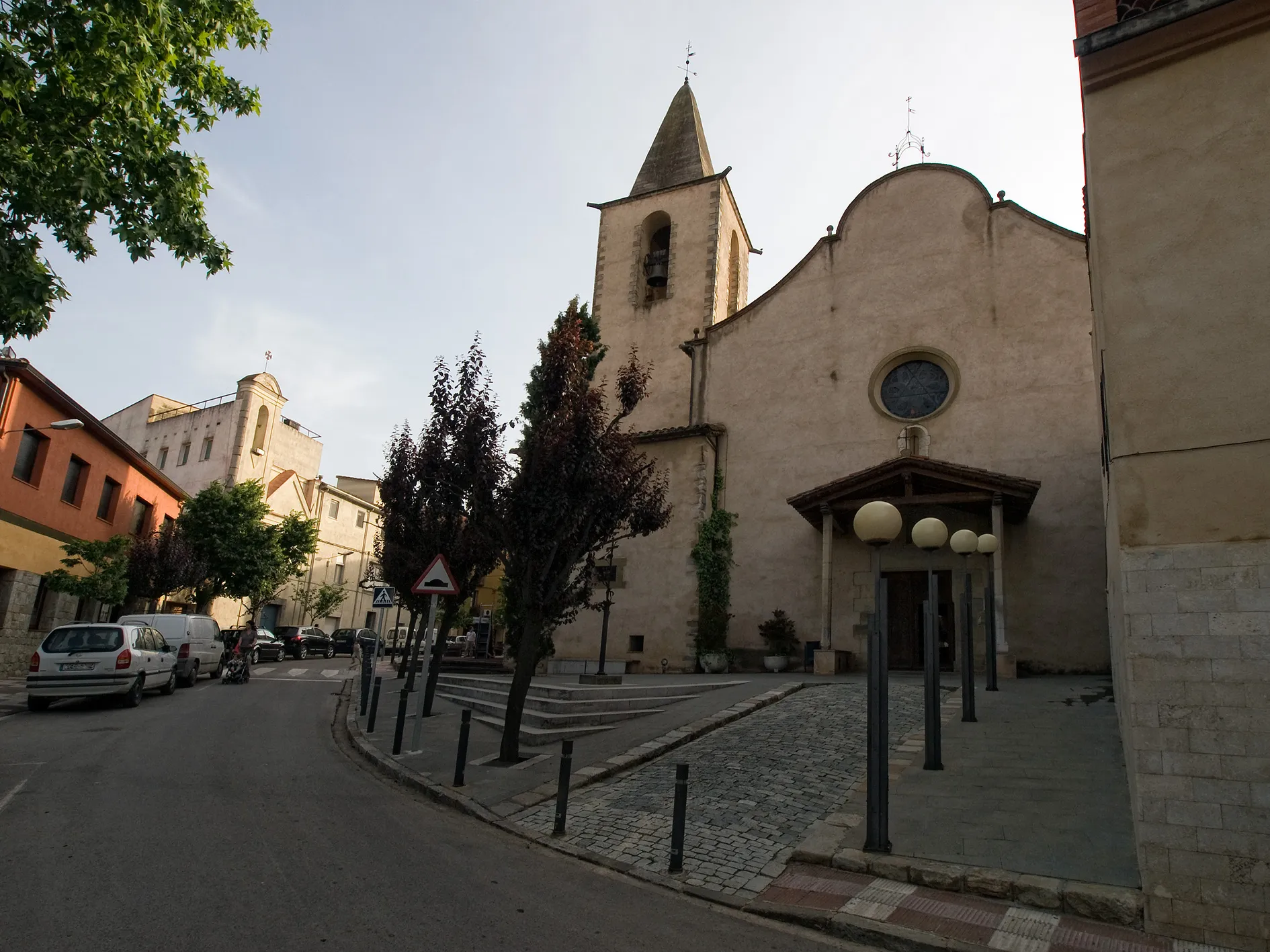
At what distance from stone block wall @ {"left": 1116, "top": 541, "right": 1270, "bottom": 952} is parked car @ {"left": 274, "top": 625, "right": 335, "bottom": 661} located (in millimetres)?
30227

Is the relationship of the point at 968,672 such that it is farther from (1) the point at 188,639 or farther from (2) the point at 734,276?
(2) the point at 734,276

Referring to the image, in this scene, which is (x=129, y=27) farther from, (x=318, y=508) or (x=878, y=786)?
(x=318, y=508)

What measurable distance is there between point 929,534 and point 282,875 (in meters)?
6.81

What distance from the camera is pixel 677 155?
2864 cm

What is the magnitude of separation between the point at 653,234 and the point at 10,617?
70.3 ft

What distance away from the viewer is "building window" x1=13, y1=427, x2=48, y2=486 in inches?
755

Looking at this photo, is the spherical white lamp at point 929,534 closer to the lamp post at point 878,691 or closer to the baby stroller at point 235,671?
the lamp post at point 878,691

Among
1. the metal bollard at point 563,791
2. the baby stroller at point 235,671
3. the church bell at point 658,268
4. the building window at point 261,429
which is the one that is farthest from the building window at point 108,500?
the metal bollard at point 563,791

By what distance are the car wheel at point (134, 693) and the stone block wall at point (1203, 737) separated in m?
14.7

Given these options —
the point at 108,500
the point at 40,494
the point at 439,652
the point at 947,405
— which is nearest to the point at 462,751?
the point at 439,652

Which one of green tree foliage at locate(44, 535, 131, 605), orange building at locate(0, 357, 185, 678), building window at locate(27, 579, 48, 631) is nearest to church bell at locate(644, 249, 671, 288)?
orange building at locate(0, 357, 185, 678)

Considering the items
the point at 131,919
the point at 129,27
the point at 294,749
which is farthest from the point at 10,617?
the point at 131,919

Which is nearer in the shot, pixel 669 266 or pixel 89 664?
pixel 89 664

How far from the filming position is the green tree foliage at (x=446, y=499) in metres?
10.4
